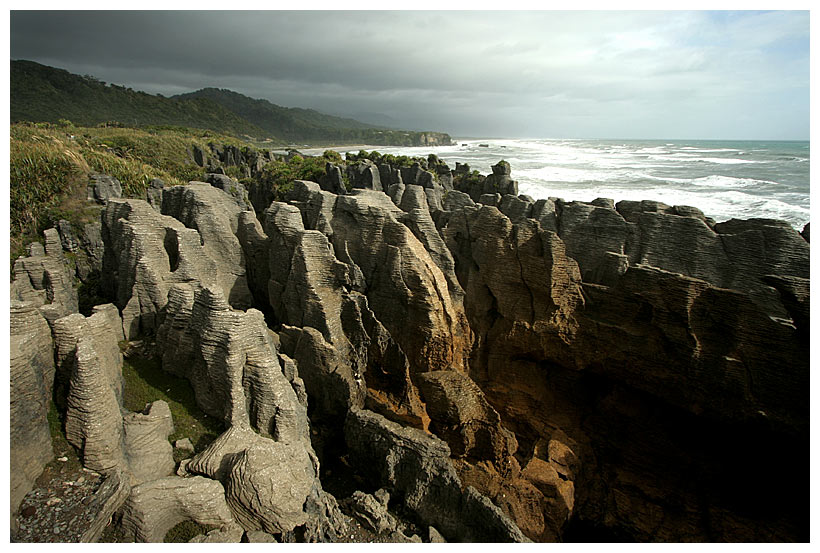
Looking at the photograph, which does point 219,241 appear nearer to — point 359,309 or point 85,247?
point 359,309

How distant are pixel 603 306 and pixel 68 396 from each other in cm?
1347

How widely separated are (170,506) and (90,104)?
112 metres

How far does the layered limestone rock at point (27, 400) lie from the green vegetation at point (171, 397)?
1656mm

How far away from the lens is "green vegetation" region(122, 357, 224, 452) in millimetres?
8453

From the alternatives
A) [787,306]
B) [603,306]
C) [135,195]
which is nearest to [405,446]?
[603,306]

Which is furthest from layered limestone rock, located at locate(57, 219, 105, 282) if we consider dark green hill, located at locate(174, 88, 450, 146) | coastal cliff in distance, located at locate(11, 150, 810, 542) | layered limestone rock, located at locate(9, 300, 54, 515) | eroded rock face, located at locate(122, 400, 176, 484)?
dark green hill, located at locate(174, 88, 450, 146)

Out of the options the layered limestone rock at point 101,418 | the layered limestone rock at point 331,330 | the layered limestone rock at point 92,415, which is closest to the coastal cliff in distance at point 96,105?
the layered limestone rock at point 331,330

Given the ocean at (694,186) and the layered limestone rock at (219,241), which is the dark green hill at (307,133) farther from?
the layered limestone rock at (219,241)

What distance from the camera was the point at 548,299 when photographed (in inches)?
526

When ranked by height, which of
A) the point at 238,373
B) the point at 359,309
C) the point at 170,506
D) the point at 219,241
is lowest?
the point at 170,506

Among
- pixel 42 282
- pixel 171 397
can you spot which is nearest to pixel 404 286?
pixel 171 397

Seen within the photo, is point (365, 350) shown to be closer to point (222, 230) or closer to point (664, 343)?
point (222, 230)

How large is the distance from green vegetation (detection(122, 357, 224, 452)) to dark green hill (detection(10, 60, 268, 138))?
270ft

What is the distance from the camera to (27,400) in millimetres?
6770
